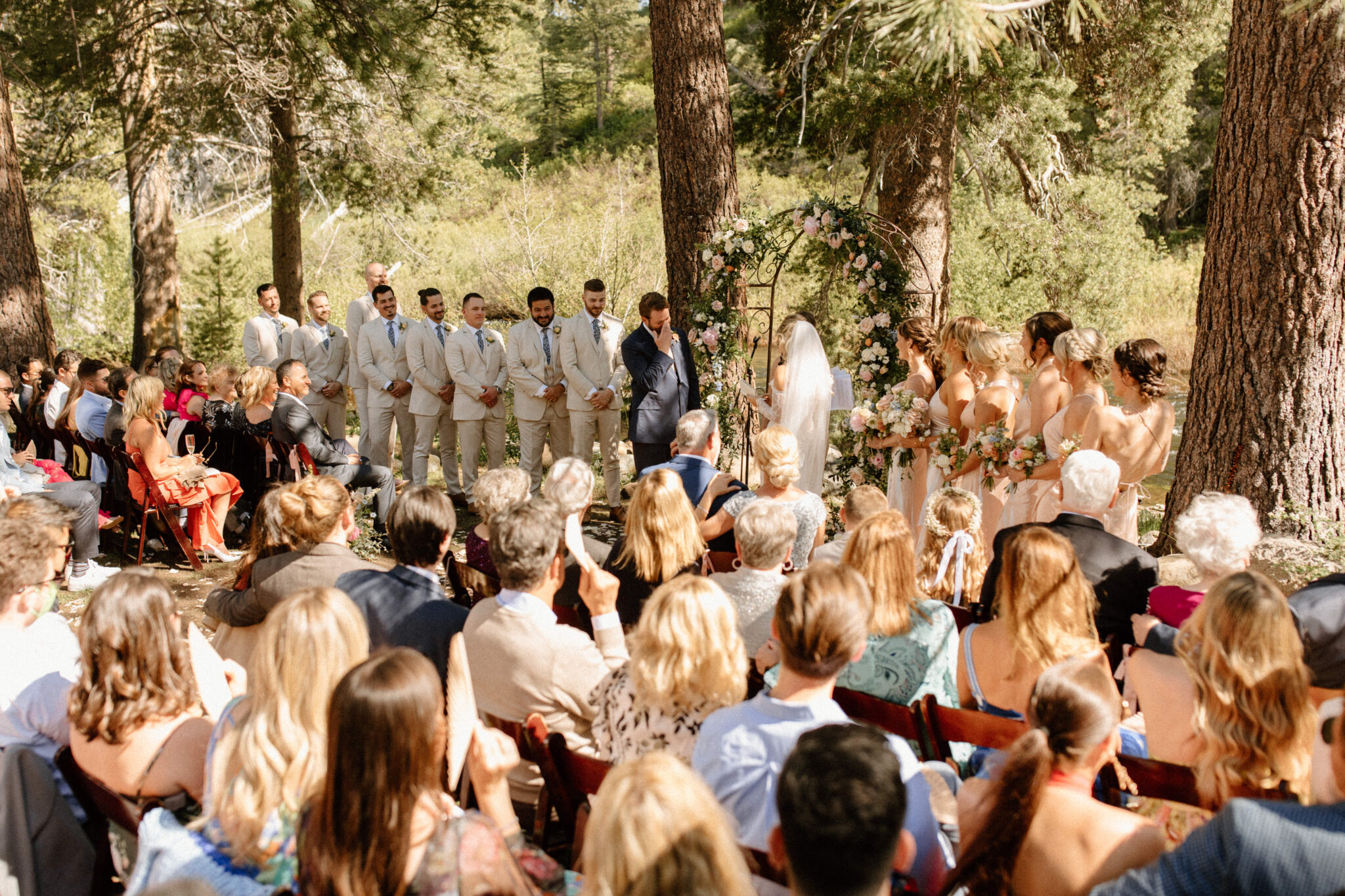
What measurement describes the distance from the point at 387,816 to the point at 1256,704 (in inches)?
82.3

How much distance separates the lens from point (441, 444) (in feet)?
29.9

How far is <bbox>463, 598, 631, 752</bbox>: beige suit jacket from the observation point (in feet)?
10.3

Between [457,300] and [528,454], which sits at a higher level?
[457,300]

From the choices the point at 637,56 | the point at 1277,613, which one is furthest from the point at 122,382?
the point at 637,56

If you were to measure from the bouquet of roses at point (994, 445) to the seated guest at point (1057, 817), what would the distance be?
3880 mm

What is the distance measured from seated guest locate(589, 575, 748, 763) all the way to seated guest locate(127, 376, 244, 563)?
4.88m

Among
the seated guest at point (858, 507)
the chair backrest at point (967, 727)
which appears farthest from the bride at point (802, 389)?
the chair backrest at point (967, 727)

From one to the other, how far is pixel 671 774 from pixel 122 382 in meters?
6.59

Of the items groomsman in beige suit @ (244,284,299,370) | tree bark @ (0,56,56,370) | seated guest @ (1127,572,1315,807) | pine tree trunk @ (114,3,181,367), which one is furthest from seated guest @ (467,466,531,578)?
pine tree trunk @ (114,3,181,367)

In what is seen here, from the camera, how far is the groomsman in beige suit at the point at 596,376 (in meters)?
8.31

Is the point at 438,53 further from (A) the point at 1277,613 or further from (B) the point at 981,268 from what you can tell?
(A) the point at 1277,613

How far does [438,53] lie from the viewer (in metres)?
12.4

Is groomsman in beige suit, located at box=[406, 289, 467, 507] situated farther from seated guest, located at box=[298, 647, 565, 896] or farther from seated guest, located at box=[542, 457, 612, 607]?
seated guest, located at box=[298, 647, 565, 896]

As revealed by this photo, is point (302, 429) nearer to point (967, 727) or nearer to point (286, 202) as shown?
point (967, 727)
